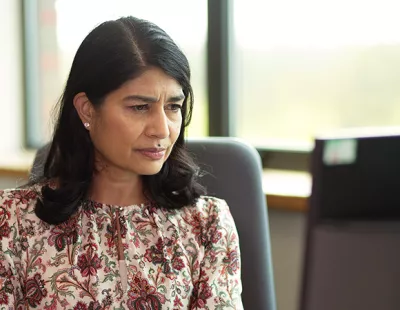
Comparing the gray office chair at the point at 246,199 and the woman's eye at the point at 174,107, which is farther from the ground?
the woman's eye at the point at 174,107

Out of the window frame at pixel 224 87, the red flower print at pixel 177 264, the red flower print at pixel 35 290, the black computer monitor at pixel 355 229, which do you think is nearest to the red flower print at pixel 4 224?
the red flower print at pixel 35 290

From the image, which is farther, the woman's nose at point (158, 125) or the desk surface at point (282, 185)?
the desk surface at point (282, 185)

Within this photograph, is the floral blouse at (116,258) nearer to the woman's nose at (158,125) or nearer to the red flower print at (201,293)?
the red flower print at (201,293)

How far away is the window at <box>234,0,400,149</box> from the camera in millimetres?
2109

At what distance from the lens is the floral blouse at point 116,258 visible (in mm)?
1462

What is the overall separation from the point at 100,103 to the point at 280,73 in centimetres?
98

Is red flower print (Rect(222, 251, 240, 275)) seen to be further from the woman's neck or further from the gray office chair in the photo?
the woman's neck

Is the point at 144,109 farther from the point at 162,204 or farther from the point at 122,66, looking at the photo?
the point at 162,204

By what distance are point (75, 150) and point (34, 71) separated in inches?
59.5

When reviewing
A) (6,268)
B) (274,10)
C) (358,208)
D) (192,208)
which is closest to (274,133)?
(274,10)

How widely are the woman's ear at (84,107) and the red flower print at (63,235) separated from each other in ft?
0.69

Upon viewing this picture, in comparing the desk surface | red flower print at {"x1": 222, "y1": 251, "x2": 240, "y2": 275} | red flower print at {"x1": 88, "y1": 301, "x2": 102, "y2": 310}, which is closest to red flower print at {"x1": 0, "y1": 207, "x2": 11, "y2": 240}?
red flower print at {"x1": 88, "y1": 301, "x2": 102, "y2": 310}

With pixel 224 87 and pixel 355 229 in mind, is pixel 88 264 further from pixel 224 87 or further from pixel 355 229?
pixel 224 87

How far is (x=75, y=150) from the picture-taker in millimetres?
1577
